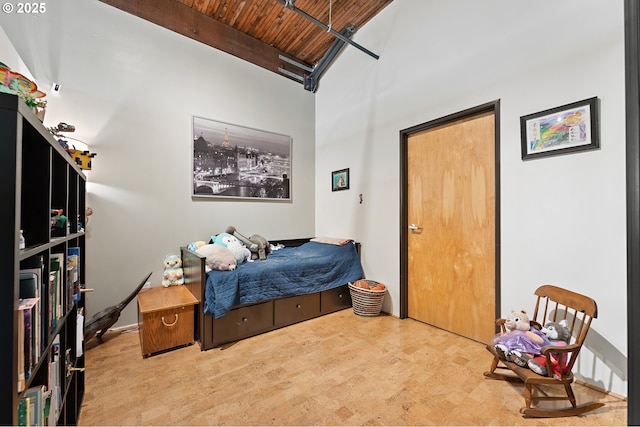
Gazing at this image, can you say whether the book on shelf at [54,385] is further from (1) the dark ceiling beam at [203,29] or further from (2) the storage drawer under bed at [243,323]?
(1) the dark ceiling beam at [203,29]

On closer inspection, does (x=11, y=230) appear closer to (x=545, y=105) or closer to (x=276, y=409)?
(x=276, y=409)

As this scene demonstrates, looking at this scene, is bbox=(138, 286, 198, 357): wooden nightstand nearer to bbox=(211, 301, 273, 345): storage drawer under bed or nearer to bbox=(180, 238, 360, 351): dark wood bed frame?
bbox=(180, 238, 360, 351): dark wood bed frame

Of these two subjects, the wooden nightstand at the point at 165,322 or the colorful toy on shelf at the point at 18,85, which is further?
the wooden nightstand at the point at 165,322

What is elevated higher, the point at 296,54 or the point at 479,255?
the point at 296,54

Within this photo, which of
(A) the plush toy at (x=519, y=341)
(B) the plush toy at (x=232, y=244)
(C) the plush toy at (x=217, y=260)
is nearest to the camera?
(A) the plush toy at (x=519, y=341)

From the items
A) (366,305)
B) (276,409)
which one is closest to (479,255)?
(366,305)

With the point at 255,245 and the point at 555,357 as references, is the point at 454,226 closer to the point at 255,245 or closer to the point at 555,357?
the point at 555,357

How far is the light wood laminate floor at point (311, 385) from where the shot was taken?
139 centimetres

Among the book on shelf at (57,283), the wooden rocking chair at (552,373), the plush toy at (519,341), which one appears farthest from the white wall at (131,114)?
the wooden rocking chair at (552,373)

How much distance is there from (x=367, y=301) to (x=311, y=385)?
48.0 inches

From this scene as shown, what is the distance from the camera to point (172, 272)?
2.65 meters

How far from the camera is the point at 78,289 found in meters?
1.40

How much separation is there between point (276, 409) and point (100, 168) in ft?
8.28

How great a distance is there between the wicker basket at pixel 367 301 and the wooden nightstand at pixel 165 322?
1.56 metres
